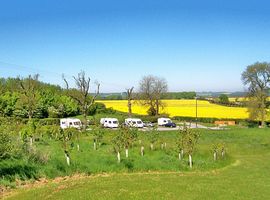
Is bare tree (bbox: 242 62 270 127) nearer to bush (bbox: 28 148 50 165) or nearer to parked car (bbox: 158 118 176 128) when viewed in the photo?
parked car (bbox: 158 118 176 128)

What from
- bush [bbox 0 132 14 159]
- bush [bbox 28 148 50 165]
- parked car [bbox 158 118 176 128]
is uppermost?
bush [bbox 0 132 14 159]

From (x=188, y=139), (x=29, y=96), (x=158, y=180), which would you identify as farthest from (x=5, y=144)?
(x=29, y=96)

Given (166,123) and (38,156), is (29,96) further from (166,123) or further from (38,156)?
(38,156)

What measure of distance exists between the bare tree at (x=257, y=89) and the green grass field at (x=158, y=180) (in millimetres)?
43791

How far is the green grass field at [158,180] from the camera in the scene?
20859 millimetres

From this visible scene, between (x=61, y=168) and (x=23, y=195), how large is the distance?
23.7ft

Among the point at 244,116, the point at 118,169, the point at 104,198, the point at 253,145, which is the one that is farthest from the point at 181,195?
the point at 244,116

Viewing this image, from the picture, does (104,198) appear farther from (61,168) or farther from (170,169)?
(170,169)

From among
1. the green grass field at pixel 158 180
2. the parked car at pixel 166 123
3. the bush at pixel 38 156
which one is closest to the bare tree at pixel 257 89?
the parked car at pixel 166 123

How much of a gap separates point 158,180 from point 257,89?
69.3 metres

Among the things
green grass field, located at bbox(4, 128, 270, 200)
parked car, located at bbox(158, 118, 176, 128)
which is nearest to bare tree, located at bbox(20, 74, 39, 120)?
parked car, located at bbox(158, 118, 176, 128)

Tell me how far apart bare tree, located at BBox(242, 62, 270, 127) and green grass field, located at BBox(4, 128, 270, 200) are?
4379 centimetres

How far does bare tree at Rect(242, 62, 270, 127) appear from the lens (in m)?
86.2

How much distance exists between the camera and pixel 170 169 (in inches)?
1316
